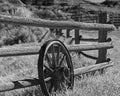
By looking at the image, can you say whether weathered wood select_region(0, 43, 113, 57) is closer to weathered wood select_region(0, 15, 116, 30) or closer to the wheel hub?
weathered wood select_region(0, 15, 116, 30)

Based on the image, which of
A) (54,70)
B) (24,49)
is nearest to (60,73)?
(54,70)

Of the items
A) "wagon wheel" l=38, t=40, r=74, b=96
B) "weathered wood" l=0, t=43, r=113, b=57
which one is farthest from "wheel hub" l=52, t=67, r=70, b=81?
"weathered wood" l=0, t=43, r=113, b=57

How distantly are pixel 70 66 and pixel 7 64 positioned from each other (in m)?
3.09

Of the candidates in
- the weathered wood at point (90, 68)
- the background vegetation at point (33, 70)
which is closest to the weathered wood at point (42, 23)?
the weathered wood at point (90, 68)

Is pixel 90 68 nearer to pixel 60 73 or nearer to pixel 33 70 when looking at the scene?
pixel 33 70

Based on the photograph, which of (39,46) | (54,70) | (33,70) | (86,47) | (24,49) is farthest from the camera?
(33,70)

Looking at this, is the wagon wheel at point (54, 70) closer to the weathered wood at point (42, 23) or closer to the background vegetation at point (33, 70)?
the background vegetation at point (33, 70)

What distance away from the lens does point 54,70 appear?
146 inches

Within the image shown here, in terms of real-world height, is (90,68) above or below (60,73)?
below

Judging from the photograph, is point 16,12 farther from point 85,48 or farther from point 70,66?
point 70,66

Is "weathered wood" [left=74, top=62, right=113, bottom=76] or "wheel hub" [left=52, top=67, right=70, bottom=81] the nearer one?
"wheel hub" [left=52, top=67, right=70, bottom=81]

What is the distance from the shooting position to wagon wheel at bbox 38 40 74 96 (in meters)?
3.48

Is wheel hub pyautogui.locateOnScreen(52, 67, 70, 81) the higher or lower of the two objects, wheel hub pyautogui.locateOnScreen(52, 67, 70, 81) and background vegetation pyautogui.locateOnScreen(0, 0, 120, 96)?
the higher

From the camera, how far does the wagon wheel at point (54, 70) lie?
3479 mm
